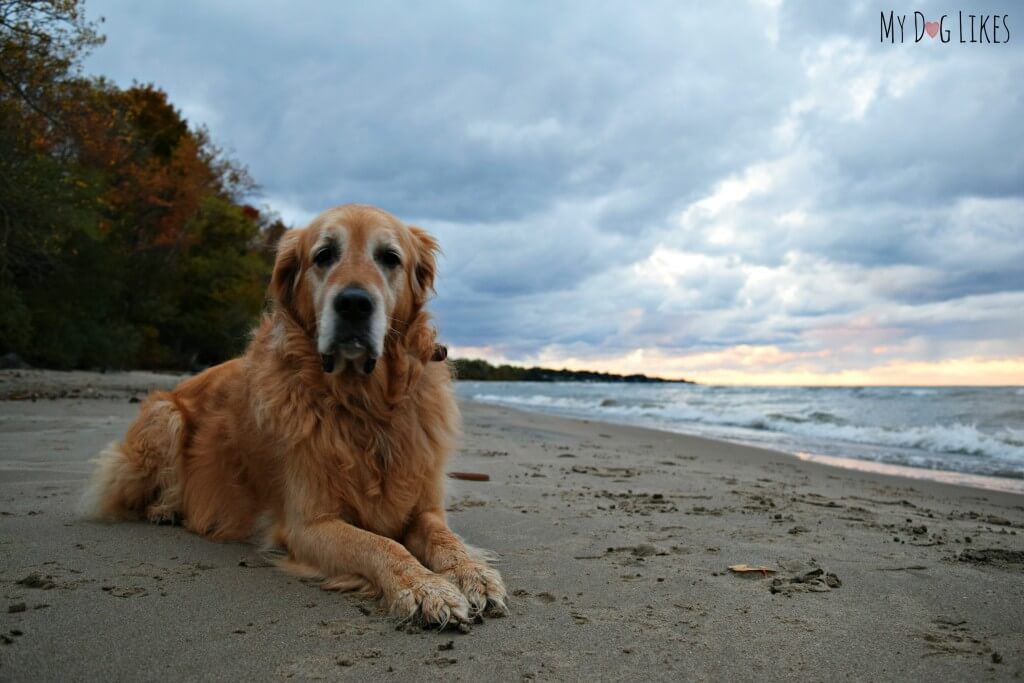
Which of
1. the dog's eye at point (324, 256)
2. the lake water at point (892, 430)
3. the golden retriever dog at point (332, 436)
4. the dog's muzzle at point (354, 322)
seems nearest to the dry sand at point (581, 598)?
the golden retriever dog at point (332, 436)

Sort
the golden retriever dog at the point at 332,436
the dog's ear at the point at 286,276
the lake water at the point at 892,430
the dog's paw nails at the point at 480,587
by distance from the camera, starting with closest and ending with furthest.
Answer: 1. the dog's paw nails at the point at 480,587
2. the golden retriever dog at the point at 332,436
3. the dog's ear at the point at 286,276
4. the lake water at the point at 892,430

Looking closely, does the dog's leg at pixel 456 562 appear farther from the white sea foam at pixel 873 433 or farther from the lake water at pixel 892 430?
the white sea foam at pixel 873 433

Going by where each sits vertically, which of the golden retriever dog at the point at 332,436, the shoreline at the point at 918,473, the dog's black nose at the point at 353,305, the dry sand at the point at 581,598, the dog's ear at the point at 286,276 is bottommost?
the shoreline at the point at 918,473

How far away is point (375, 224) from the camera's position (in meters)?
3.61

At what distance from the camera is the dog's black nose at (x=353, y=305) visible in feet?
10.6

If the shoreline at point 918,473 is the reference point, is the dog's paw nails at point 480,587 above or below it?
above

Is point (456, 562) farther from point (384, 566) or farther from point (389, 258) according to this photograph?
point (389, 258)

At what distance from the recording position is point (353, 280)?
3283mm

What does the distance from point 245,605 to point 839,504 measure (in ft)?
14.5

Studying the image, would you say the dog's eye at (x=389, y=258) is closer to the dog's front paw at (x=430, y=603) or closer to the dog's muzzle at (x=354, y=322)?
the dog's muzzle at (x=354, y=322)

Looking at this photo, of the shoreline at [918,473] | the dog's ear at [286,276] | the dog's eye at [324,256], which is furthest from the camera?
the shoreline at [918,473]

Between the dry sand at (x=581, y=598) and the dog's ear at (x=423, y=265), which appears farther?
the dog's ear at (x=423, y=265)

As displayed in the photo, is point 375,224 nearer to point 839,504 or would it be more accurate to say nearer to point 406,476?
point 406,476

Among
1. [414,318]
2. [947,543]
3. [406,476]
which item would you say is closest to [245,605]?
[406,476]
